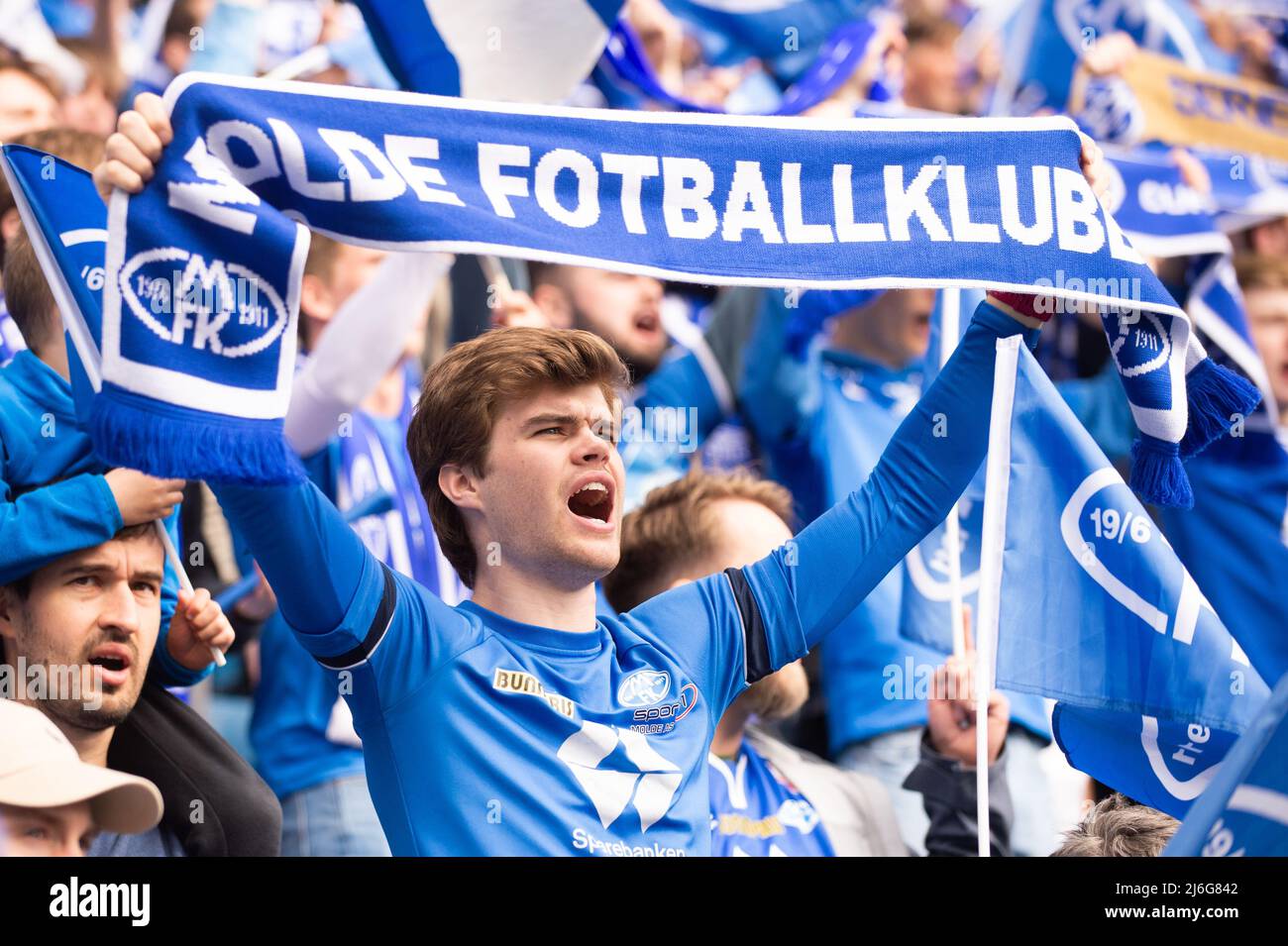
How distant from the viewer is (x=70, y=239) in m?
2.73

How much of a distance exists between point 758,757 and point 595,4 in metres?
1.74

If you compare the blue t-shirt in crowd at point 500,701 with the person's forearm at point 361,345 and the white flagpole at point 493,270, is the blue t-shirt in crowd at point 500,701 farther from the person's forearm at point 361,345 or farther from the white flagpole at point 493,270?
the white flagpole at point 493,270

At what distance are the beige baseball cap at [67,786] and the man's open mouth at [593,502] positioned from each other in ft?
2.58

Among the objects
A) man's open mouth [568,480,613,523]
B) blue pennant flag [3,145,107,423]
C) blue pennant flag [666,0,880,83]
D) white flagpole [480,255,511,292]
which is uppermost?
blue pennant flag [666,0,880,83]

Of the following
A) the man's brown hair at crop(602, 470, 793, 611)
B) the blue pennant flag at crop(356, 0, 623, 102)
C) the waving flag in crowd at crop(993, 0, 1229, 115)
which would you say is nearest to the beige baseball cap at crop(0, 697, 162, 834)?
the man's brown hair at crop(602, 470, 793, 611)

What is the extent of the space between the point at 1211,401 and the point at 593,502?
Answer: 112 cm

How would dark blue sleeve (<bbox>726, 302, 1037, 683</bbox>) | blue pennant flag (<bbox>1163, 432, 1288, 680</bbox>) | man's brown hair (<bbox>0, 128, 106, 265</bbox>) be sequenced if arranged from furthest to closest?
blue pennant flag (<bbox>1163, 432, 1288, 680</bbox>) → man's brown hair (<bbox>0, 128, 106, 265</bbox>) → dark blue sleeve (<bbox>726, 302, 1037, 683</bbox>)

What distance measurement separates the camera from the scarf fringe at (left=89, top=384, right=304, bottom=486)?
2.29 meters

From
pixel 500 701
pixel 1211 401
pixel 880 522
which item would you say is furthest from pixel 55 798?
pixel 1211 401

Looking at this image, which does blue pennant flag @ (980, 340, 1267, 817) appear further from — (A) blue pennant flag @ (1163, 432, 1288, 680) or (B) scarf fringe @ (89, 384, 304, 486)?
(A) blue pennant flag @ (1163, 432, 1288, 680)

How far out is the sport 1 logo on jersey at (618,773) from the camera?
260 centimetres

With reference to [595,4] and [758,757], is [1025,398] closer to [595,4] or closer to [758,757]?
[758,757]

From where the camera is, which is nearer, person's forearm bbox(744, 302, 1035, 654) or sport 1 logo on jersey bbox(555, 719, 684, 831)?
sport 1 logo on jersey bbox(555, 719, 684, 831)

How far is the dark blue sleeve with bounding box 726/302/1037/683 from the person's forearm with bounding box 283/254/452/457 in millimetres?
1158
